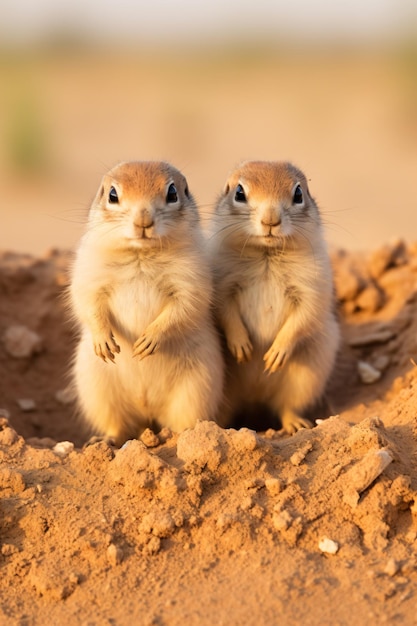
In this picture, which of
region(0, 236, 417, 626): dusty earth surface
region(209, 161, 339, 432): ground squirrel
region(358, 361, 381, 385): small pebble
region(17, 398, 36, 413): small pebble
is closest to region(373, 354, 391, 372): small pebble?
region(358, 361, 381, 385): small pebble

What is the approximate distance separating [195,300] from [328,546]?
1.74m

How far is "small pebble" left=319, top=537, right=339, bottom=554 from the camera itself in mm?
4320

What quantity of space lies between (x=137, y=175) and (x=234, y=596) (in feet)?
8.14

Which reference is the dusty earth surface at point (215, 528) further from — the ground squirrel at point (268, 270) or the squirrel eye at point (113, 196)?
the squirrel eye at point (113, 196)

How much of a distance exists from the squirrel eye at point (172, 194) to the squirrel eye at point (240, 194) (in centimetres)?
51

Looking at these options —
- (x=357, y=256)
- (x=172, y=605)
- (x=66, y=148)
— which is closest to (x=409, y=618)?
(x=172, y=605)

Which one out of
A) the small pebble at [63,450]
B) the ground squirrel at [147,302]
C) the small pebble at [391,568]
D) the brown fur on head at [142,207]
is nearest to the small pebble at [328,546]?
the small pebble at [391,568]

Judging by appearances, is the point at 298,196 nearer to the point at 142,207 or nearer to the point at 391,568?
the point at 142,207

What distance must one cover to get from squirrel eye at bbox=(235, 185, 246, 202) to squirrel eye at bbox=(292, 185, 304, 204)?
12.3 inches

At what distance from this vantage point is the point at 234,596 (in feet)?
13.3

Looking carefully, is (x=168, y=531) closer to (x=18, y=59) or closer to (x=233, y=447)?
(x=233, y=447)

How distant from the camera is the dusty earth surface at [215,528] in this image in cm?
405

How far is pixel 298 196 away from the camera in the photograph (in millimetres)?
5891

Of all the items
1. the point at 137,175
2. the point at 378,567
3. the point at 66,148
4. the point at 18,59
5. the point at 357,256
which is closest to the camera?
the point at 378,567
